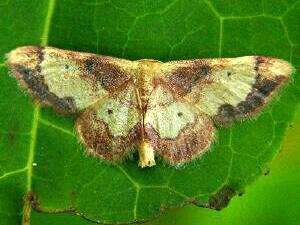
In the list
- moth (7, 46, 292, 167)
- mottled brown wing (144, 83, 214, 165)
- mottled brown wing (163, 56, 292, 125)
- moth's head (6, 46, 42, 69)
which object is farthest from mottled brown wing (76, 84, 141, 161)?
moth's head (6, 46, 42, 69)

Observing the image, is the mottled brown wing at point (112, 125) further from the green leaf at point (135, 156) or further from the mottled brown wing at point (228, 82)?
the mottled brown wing at point (228, 82)

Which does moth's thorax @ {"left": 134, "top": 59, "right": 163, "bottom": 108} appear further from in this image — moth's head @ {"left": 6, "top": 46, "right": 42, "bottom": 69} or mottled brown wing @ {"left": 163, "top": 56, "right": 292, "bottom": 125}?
moth's head @ {"left": 6, "top": 46, "right": 42, "bottom": 69}

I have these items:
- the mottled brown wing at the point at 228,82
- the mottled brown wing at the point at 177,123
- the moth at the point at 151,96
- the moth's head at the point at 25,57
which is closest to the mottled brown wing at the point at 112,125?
the moth at the point at 151,96

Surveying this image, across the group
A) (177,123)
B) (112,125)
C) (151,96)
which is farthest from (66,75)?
(177,123)

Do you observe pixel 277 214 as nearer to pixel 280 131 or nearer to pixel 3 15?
pixel 280 131

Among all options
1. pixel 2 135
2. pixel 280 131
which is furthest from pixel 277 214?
pixel 2 135

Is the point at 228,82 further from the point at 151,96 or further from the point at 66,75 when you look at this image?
the point at 66,75

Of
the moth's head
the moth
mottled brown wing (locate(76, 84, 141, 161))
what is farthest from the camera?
mottled brown wing (locate(76, 84, 141, 161))
